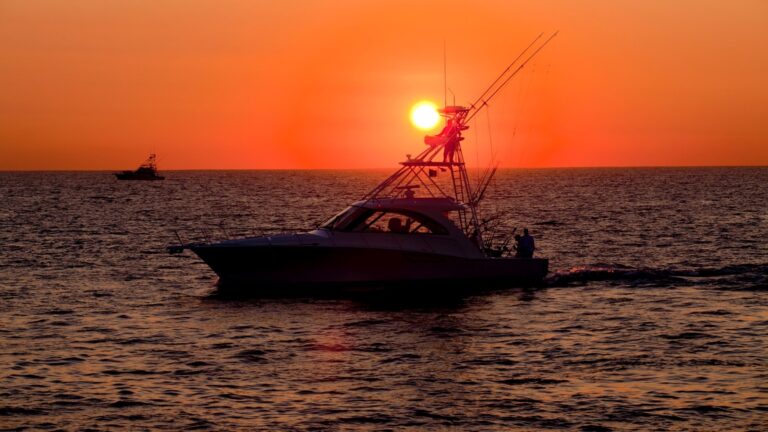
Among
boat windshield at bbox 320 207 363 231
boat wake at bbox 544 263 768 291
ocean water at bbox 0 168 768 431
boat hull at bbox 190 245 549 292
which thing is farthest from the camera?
boat wake at bbox 544 263 768 291

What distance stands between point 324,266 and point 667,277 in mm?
13086

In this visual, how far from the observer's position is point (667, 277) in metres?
36.3

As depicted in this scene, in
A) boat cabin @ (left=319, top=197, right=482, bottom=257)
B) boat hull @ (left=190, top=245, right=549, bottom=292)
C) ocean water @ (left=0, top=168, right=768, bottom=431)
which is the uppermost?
boat cabin @ (left=319, top=197, right=482, bottom=257)

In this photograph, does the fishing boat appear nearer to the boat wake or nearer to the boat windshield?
the boat windshield

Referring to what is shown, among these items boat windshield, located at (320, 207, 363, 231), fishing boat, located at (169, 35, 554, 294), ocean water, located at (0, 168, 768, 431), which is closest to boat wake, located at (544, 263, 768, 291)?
ocean water, located at (0, 168, 768, 431)

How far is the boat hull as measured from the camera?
3186 centimetres

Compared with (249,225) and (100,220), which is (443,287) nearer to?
(249,225)

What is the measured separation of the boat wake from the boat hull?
4929 millimetres

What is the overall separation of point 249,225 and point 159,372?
50451 millimetres

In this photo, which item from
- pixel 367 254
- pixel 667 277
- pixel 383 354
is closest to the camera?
pixel 383 354

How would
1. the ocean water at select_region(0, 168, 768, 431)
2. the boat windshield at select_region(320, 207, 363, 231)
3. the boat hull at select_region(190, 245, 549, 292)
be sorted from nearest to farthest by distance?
the ocean water at select_region(0, 168, 768, 431) < the boat hull at select_region(190, 245, 549, 292) < the boat windshield at select_region(320, 207, 363, 231)

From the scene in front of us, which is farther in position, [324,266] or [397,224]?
[397,224]

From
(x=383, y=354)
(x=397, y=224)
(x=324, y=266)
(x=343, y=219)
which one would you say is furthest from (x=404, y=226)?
(x=383, y=354)

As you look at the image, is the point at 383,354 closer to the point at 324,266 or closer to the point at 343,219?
the point at 324,266
